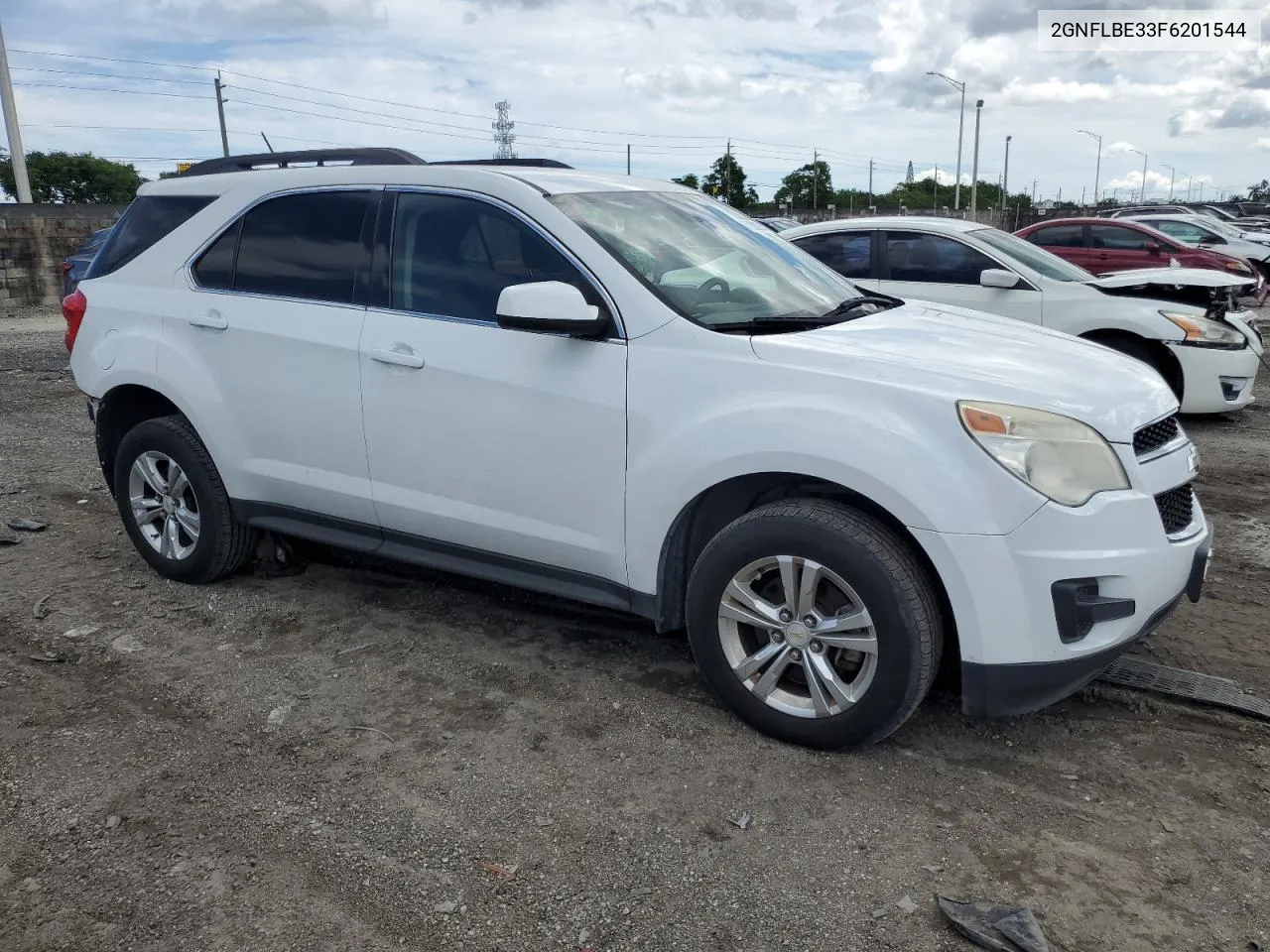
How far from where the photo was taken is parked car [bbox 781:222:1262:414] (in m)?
8.21

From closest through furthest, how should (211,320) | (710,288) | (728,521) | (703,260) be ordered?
1. (728,521)
2. (710,288)
3. (703,260)
4. (211,320)

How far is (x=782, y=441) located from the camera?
3232 mm

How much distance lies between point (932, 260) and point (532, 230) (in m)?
5.81

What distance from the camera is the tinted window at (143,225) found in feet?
15.6

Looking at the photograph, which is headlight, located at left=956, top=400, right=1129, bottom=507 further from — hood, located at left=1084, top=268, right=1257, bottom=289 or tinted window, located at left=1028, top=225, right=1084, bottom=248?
tinted window, located at left=1028, top=225, right=1084, bottom=248

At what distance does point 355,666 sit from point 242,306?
5.19 feet

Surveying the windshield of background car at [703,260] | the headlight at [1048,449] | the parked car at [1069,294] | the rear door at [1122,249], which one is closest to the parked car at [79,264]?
the parked car at [1069,294]

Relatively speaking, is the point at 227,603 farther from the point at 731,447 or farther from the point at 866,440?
the point at 866,440

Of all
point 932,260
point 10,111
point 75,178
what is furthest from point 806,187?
point 932,260

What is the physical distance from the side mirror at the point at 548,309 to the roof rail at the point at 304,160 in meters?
1.20

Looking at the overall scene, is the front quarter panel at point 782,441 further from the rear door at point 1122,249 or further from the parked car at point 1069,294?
the rear door at point 1122,249

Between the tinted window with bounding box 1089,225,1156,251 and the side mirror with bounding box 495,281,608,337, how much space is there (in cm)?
1148

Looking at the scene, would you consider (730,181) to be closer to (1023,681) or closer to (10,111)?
(10,111)

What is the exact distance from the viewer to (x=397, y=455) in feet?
13.3
